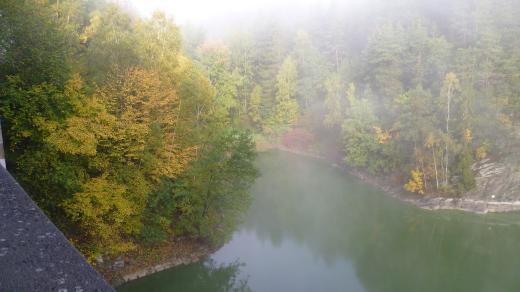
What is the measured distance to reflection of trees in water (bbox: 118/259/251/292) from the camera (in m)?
18.6

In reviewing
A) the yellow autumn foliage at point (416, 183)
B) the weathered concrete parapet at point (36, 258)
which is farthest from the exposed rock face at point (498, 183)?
the weathered concrete parapet at point (36, 258)

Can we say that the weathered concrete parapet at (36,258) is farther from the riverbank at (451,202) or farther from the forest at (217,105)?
the riverbank at (451,202)

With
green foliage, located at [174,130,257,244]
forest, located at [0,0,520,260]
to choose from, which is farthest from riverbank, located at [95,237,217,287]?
green foliage, located at [174,130,257,244]

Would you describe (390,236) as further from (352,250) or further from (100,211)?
(100,211)

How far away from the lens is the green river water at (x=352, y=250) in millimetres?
20625

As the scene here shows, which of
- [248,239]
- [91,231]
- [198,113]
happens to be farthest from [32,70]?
[248,239]

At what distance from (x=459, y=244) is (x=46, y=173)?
2298cm

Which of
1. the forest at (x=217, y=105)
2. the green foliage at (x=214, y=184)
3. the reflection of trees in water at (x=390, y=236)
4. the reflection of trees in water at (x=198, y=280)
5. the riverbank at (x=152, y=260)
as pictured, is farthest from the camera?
the reflection of trees in water at (x=390, y=236)

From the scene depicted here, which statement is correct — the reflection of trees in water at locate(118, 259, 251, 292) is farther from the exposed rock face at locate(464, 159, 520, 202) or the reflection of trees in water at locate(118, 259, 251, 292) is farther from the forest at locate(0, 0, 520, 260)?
the exposed rock face at locate(464, 159, 520, 202)

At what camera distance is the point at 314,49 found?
56031mm

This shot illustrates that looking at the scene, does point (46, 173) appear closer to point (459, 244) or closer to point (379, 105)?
point (459, 244)

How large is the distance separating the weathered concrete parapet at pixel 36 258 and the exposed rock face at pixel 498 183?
31866 millimetres

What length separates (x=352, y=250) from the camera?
24922mm

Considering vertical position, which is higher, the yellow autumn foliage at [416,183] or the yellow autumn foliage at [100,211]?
the yellow autumn foliage at [100,211]
